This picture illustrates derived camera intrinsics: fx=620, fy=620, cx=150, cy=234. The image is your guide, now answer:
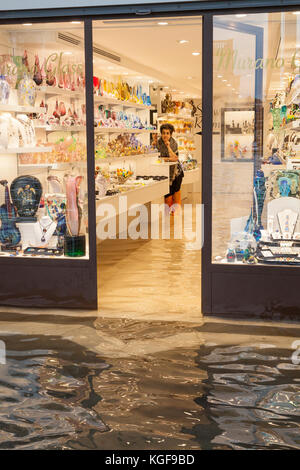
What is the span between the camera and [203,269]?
16.8 feet

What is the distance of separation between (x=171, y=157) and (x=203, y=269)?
759cm

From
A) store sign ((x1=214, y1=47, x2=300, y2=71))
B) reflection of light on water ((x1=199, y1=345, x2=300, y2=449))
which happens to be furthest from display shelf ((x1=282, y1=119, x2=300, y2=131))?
reflection of light on water ((x1=199, y1=345, x2=300, y2=449))

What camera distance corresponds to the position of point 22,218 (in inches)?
218

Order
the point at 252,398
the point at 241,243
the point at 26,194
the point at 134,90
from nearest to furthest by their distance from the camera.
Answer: the point at 252,398 < the point at 241,243 < the point at 26,194 < the point at 134,90

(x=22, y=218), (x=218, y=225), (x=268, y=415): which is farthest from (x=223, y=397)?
(x=22, y=218)

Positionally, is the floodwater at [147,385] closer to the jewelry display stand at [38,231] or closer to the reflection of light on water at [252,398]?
the reflection of light on water at [252,398]

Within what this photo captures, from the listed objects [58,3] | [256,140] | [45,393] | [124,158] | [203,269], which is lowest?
[45,393]

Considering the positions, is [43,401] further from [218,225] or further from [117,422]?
[218,225]

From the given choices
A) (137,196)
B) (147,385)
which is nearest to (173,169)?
(137,196)

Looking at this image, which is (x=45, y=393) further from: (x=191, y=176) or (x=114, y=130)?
(x=191, y=176)

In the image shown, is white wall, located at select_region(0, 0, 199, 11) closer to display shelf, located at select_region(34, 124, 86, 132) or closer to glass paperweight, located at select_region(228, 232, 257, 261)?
display shelf, located at select_region(34, 124, 86, 132)
